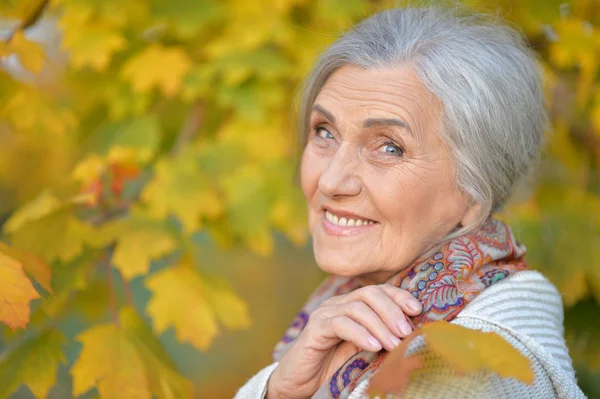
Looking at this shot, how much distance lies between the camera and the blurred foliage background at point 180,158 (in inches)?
84.5

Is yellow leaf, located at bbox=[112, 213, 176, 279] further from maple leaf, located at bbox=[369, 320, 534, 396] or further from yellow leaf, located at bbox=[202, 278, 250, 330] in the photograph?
maple leaf, located at bbox=[369, 320, 534, 396]

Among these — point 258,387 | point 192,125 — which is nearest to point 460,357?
point 258,387

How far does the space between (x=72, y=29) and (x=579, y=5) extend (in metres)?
2.03

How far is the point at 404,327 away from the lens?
4.59 feet

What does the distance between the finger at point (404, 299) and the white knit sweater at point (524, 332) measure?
82 mm

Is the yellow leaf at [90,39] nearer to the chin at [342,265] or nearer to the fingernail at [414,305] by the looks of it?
the chin at [342,265]

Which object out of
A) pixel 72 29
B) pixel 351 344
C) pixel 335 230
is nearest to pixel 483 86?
pixel 335 230

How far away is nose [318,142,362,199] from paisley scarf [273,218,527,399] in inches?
9.1

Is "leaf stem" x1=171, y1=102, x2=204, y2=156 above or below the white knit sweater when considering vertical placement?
above

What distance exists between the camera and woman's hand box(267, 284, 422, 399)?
1.42 m

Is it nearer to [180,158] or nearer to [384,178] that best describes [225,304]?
[180,158]

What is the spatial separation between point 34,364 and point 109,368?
0.30 m

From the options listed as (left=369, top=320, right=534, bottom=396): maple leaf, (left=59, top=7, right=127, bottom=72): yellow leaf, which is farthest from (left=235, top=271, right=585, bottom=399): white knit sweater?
(left=59, top=7, right=127, bottom=72): yellow leaf

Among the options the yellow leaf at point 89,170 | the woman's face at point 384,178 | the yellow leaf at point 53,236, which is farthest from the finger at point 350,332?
the yellow leaf at point 89,170
